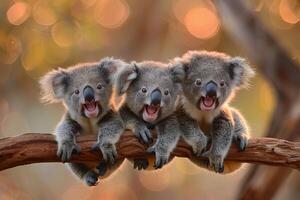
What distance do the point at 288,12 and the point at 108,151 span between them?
16.7 ft

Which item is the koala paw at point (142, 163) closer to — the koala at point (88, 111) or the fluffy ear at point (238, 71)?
the koala at point (88, 111)

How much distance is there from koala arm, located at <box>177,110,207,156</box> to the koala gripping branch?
2.2 inches

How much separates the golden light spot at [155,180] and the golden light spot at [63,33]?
4385 millimetres

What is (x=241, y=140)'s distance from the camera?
14.6ft

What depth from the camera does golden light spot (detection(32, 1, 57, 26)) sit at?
28.9ft

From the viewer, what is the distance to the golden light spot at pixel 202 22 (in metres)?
12.3

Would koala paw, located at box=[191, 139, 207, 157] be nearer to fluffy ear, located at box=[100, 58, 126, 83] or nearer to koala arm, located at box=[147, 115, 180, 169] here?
koala arm, located at box=[147, 115, 180, 169]

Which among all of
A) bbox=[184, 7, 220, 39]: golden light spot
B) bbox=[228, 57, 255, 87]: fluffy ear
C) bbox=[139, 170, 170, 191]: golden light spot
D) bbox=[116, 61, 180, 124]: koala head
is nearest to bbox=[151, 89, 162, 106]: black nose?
bbox=[116, 61, 180, 124]: koala head

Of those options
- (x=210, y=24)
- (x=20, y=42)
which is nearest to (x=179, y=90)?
(x=20, y=42)

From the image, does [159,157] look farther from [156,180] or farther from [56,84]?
[156,180]

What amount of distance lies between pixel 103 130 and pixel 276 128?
306 cm

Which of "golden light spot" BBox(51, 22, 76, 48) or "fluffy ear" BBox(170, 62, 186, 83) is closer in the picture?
"fluffy ear" BBox(170, 62, 186, 83)

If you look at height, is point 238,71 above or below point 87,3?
below

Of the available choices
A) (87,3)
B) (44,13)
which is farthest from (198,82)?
(87,3)
